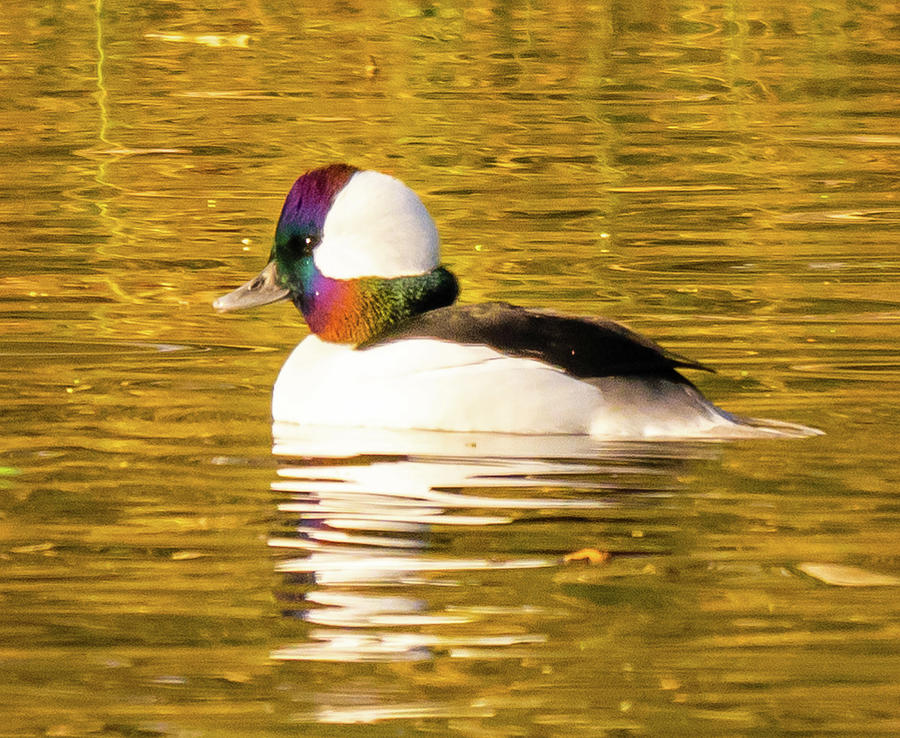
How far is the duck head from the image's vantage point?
26.2ft

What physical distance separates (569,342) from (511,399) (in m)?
0.27

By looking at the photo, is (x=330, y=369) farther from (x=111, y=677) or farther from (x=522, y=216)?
(x=522, y=216)

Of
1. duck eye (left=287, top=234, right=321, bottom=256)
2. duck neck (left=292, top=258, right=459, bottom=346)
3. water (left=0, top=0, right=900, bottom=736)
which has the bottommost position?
water (left=0, top=0, right=900, bottom=736)

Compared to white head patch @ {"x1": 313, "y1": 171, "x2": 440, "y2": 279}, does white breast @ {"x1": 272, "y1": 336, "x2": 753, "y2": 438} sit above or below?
below

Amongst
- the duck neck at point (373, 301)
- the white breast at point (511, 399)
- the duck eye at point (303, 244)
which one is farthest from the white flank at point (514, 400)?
the duck eye at point (303, 244)

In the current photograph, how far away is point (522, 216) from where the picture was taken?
40.9 feet

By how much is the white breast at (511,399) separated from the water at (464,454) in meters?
0.10

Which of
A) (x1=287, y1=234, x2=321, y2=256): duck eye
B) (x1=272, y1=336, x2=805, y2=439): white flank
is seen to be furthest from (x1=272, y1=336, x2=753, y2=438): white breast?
(x1=287, y1=234, x2=321, y2=256): duck eye

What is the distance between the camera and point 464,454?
743 cm

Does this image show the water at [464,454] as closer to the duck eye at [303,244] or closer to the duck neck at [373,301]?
the duck neck at [373,301]

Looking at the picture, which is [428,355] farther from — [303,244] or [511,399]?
[303,244]

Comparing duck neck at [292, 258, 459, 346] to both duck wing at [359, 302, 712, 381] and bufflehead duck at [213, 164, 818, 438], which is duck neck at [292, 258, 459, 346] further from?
duck wing at [359, 302, 712, 381]

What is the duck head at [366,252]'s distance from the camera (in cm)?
800

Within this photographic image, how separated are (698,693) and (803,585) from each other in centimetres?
95
